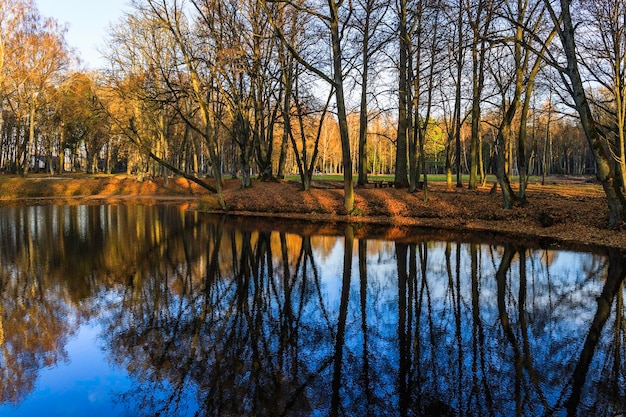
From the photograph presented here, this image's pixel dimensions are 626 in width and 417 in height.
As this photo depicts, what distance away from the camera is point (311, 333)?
6270mm

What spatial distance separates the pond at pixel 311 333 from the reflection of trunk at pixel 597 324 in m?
0.02

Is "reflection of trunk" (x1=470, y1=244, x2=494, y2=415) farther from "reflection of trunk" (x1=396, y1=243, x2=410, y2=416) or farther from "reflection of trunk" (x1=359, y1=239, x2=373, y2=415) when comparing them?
"reflection of trunk" (x1=359, y1=239, x2=373, y2=415)

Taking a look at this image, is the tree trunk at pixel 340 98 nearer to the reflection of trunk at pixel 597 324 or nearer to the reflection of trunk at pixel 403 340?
the reflection of trunk at pixel 403 340

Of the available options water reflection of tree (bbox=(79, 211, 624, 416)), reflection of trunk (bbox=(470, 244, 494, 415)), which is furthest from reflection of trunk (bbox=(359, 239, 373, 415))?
reflection of trunk (bbox=(470, 244, 494, 415))

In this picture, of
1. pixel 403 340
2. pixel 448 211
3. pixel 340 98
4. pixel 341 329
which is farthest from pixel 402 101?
pixel 403 340

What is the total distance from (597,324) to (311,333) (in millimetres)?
4323

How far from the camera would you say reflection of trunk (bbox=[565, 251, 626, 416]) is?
450 centimetres

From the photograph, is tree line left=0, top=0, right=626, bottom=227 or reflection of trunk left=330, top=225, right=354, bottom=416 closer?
reflection of trunk left=330, top=225, right=354, bottom=416

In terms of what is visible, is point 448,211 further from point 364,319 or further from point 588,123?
point 364,319

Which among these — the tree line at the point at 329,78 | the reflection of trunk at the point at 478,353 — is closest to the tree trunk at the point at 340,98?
the tree line at the point at 329,78

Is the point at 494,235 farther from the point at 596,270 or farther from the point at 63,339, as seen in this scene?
the point at 63,339

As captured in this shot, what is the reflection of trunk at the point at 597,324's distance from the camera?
450 cm

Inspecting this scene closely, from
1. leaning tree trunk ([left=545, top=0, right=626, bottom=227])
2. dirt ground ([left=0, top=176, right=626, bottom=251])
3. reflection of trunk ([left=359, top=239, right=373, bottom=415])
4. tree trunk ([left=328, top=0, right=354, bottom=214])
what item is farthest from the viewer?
tree trunk ([left=328, top=0, right=354, bottom=214])

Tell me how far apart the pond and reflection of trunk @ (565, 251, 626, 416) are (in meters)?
0.02
